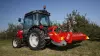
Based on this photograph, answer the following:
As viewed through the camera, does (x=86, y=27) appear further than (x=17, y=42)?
Yes

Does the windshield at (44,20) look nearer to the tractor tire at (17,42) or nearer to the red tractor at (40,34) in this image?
the red tractor at (40,34)

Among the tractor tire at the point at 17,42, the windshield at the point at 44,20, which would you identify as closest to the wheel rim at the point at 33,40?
the windshield at the point at 44,20

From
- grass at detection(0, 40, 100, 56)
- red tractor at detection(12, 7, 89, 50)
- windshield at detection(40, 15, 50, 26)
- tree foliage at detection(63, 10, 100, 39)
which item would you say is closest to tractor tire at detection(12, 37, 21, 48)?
red tractor at detection(12, 7, 89, 50)

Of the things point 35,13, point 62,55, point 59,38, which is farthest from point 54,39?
point 35,13

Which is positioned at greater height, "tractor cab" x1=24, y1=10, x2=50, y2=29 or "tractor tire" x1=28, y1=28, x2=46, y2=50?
"tractor cab" x1=24, y1=10, x2=50, y2=29

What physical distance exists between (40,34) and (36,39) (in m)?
0.75

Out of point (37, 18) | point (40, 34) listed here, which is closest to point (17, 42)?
point (37, 18)

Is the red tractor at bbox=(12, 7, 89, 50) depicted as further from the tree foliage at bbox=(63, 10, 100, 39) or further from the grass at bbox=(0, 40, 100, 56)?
the tree foliage at bbox=(63, 10, 100, 39)

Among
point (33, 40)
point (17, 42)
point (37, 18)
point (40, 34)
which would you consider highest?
point (37, 18)

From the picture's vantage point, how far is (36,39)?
9164 mm

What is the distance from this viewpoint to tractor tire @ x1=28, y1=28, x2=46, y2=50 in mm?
8469

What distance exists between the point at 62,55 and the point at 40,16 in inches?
145

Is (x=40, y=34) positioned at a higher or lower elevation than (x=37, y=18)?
lower

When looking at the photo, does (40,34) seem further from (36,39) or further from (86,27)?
(86,27)
